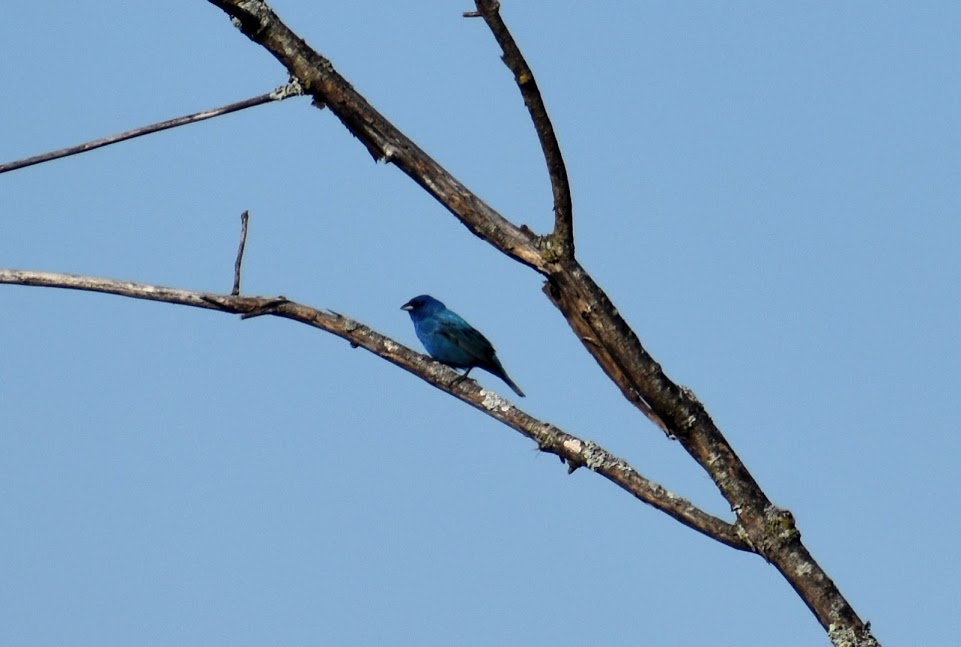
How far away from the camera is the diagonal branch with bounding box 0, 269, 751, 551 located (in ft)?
20.5

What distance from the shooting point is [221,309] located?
6629 mm

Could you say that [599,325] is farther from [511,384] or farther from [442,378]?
[511,384]

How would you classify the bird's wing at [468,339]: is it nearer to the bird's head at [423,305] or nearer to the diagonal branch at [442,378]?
the bird's head at [423,305]

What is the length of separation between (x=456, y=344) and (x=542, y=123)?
759cm

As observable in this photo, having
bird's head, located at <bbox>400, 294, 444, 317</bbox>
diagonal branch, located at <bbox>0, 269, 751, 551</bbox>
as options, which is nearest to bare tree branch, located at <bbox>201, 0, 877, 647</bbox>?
diagonal branch, located at <bbox>0, 269, 751, 551</bbox>

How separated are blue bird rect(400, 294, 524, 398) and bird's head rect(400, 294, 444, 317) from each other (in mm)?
197

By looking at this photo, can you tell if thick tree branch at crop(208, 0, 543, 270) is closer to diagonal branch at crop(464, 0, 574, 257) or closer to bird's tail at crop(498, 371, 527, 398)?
diagonal branch at crop(464, 0, 574, 257)

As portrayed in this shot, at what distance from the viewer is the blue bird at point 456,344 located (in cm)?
1298

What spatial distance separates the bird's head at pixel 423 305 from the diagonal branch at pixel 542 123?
830 centimetres

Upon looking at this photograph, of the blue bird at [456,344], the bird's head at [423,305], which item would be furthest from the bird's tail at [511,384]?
the bird's head at [423,305]

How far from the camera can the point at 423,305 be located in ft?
47.2

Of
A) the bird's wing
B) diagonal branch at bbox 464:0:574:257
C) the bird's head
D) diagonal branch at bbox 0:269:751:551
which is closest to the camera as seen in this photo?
diagonal branch at bbox 464:0:574:257

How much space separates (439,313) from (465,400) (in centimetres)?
712

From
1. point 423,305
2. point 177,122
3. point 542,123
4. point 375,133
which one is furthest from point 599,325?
point 423,305
